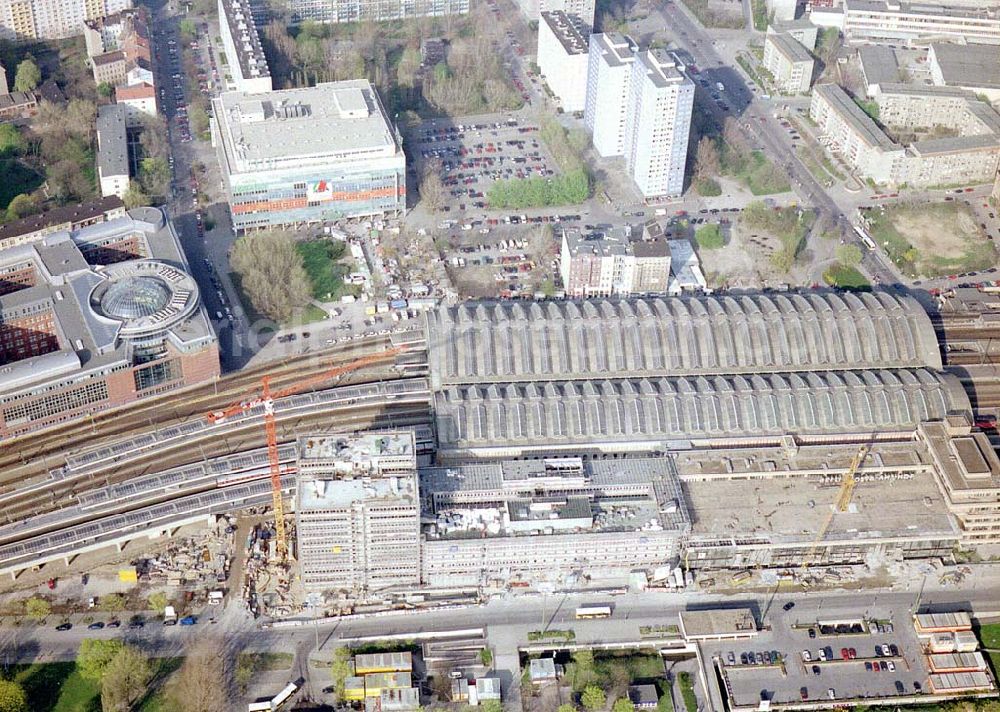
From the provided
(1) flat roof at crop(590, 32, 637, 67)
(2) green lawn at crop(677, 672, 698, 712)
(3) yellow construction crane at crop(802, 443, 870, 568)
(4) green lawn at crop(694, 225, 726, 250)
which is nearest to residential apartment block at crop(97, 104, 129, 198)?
(1) flat roof at crop(590, 32, 637, 67)

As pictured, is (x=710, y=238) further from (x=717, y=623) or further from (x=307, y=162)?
(x=717, y=623)

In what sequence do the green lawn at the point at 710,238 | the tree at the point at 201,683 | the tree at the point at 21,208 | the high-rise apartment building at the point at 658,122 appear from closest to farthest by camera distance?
the tree at the point at 201,683
the tree at the point at 21,208
the green lawn at the point at 710,238
the high-rise apartment building at the point at 658,122

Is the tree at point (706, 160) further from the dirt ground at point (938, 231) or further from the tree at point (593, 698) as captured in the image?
the tree at point (593, 698)

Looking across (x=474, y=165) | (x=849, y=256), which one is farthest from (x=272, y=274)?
(x=849, y=256)

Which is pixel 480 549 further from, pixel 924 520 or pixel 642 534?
pixel 924 520

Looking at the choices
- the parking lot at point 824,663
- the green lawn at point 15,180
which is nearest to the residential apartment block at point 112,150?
the green lawn at point 15,180

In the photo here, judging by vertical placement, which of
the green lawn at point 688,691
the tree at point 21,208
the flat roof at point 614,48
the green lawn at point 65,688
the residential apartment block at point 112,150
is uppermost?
the flat roof at point 614,48

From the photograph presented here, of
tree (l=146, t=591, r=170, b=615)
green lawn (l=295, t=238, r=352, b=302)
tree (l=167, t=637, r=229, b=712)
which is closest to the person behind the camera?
tree (l=167, t=637, r=229, b=712)

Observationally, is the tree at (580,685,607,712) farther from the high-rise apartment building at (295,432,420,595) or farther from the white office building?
the white office building
